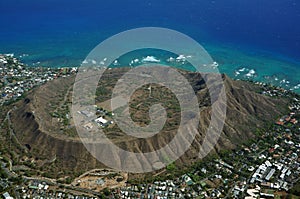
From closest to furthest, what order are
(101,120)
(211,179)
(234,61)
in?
(211,179), (101,120), (234,61)

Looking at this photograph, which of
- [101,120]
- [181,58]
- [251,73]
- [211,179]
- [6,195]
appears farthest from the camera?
[181,58]

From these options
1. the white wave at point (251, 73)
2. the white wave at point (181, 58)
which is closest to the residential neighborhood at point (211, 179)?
the white wave at point (251, 73)

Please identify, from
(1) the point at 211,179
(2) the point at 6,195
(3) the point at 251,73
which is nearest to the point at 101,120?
(2) the point at 6,195

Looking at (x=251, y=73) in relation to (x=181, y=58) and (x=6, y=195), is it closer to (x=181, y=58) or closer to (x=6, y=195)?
(x=181, y=58)

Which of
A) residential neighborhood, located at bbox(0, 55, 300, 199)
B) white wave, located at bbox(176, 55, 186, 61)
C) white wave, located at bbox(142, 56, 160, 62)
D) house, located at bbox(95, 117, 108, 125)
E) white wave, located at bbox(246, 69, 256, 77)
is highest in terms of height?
white wave, located at bbox(176, 55, 186, 61)

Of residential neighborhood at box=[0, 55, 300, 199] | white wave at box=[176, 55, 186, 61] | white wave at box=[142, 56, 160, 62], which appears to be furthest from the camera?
white wave at box=[176, 55, 186, 61]

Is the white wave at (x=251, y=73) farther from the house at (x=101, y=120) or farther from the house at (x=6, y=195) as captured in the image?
the house at (x=6, y=195)

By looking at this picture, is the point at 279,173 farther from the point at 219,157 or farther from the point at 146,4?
the point at 146,4

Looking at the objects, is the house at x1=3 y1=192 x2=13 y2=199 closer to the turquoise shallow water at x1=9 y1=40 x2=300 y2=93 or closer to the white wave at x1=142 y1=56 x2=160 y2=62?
the turquoise shallow water at x1=9 y1=40 x2=300 y2=93

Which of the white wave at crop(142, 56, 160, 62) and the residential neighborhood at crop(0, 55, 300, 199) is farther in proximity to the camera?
the white wave at crop(142, 56, 160, 62)

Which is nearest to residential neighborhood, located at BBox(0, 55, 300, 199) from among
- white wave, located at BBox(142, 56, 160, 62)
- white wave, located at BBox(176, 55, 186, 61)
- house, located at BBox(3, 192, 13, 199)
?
house, located at BBox(3, 192, 13, 199)

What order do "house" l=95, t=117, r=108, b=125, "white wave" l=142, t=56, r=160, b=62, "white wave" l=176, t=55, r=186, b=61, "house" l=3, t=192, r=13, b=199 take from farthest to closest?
"white wave" l=176, t=55, r=186, b=61 < "white wave" l=142, t=56, r=160, b=62 < "house" l=95, t=117, r=108, b=125 < "house" l=3, t=192, r=13, b=199
